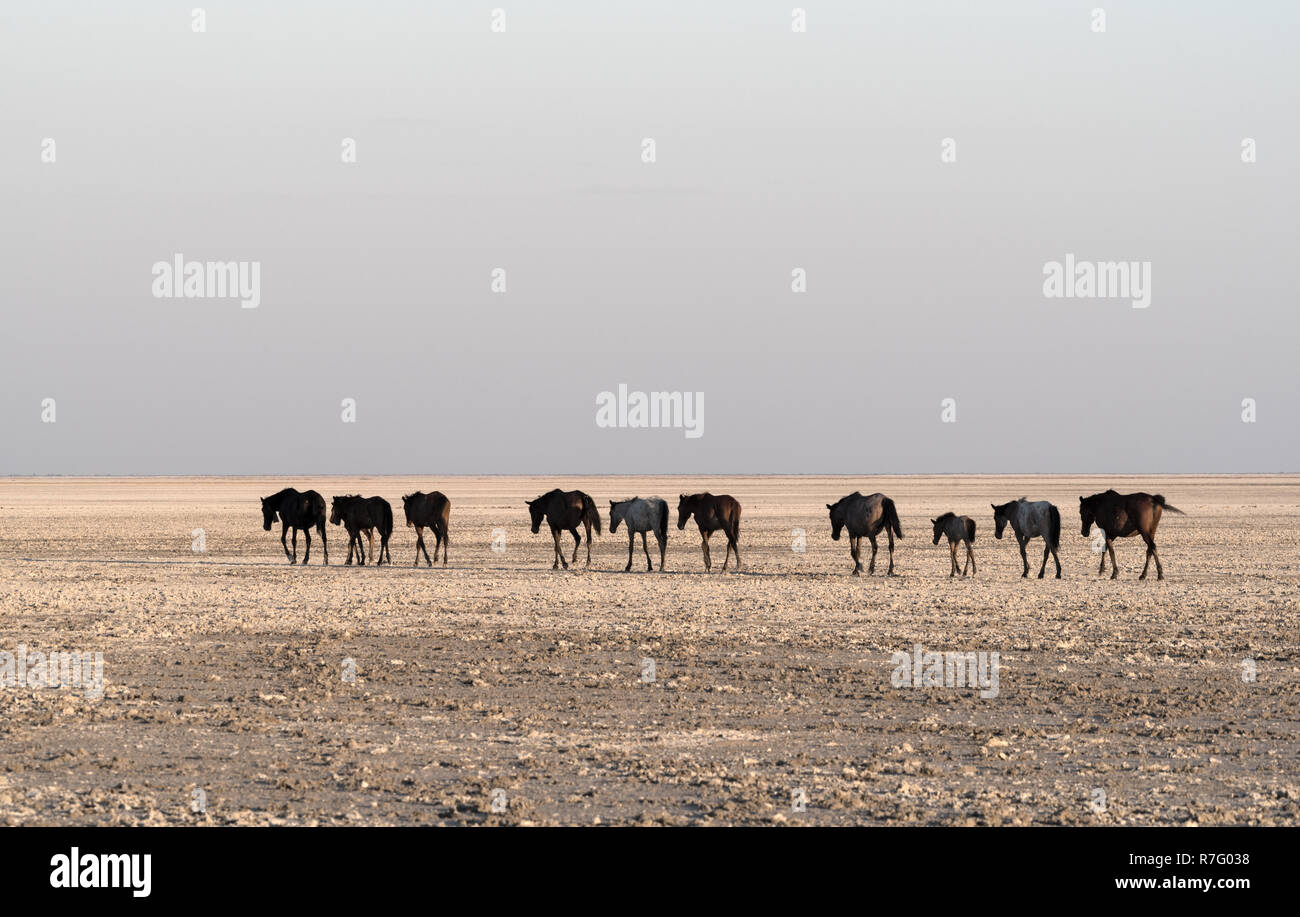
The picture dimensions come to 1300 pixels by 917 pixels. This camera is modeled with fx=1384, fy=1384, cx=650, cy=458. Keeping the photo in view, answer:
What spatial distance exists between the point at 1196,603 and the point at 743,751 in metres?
15.0

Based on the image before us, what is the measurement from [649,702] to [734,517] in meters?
17.1

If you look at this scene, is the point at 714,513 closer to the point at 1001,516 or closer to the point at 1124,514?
the point at 1001,516

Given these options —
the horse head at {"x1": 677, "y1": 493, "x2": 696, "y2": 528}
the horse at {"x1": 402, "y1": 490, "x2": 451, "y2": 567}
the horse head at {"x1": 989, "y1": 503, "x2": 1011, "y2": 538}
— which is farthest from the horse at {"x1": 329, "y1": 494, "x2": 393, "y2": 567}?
the horse head at {"x1": 989, "y1": 503, "x2": 1011, "y2": 538}

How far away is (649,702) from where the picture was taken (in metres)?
14.0

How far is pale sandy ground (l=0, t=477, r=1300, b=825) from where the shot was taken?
9711 millimetres

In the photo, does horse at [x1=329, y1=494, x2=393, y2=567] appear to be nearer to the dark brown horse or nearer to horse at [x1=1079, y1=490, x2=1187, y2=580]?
the dark brown horse

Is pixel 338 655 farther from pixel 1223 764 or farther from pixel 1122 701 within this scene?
pixel 1223 764

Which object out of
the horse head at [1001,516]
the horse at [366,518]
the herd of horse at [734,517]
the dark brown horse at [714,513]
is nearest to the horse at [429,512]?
the herd of horse at [734,517]

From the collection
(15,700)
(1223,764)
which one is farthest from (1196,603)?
(15,700)

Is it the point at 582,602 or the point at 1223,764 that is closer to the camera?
the point at 1223,764

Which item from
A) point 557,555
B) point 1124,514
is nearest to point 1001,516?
point 1124,514

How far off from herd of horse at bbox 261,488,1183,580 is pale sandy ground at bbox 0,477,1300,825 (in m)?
1.08

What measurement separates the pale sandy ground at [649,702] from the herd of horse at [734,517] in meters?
1.08

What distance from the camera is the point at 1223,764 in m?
10.9
